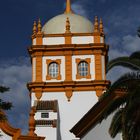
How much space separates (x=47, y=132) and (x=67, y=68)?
8.72 m

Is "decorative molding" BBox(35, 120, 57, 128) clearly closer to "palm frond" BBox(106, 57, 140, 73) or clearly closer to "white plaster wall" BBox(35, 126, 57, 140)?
"white plaster wall" BBox(35, 126, 57, 140)

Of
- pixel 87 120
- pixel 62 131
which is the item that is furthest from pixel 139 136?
pixel 62 131

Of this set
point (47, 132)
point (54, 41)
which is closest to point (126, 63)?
point (47, 132)

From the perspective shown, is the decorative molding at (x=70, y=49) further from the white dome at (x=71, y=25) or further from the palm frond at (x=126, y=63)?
the palm frond at (x=126, y=63)

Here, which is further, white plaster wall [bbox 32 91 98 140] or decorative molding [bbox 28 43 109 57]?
decorative molding [bbox 28 43 109 57]

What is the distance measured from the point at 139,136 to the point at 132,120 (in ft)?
2.60

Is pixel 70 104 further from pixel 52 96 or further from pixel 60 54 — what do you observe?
pixel 60 54

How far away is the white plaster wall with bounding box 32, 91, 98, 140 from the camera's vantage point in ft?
155

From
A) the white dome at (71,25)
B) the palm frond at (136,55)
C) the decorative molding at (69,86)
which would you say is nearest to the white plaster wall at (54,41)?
the white dome at (71,25)

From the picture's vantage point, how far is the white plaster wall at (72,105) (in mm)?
47156

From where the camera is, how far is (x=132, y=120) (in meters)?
22.2

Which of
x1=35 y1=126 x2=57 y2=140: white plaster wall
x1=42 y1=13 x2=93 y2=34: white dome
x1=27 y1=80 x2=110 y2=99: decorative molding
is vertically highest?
x1=42 y1=13 x2=93 y2=34: white dome

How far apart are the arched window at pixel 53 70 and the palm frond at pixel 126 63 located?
26.1 meters

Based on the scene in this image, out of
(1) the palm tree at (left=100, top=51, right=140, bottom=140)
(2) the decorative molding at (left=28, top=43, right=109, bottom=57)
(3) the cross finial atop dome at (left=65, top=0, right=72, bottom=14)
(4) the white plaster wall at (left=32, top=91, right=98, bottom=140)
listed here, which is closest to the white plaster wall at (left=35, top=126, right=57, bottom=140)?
(4) the white plaster wall at (left=32, top=91, right=98, bottom=140)
